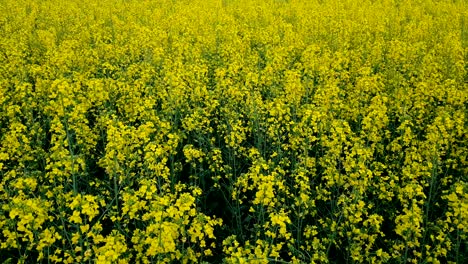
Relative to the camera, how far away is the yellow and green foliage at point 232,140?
3.65 meters

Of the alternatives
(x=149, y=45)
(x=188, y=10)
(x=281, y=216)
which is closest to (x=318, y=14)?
(x=188, y=10)

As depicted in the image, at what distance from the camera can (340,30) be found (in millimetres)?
10227

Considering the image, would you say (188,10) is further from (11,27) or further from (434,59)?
(434,59)

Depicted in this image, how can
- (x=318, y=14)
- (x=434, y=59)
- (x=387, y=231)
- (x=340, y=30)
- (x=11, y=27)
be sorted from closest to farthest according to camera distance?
(x=387, y=231) < (x=434, y=59) < (x=340, y=30) < (x=11, y=27) < (x=318, y=14)

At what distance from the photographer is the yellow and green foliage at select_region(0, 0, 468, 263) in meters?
3.65

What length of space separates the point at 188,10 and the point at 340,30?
16.8 ft

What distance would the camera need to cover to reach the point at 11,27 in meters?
11.2

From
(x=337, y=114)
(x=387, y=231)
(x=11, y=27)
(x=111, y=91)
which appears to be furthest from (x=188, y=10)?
(x=387, y=231)

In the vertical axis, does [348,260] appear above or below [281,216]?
below

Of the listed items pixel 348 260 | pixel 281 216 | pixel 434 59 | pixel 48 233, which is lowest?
pixel 348 260

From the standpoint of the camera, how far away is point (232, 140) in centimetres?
521

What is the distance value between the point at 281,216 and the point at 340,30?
795cm

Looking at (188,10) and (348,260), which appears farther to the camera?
(188,10)

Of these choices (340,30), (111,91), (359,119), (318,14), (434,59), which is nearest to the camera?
(359,119)
